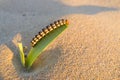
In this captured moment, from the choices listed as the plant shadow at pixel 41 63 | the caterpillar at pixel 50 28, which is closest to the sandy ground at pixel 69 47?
the plant shadow at pixel 41 63

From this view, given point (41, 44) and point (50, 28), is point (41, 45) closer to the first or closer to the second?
point (41, 44)

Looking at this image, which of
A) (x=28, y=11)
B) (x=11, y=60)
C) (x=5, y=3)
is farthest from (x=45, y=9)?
(x=11, y=60)

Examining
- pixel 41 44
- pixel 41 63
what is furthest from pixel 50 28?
pixel 41 63

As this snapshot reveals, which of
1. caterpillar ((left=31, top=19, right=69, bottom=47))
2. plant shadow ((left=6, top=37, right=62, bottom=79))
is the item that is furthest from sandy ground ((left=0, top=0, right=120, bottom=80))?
caterpillar ((left=31, top=19, right=69, bottom=47))

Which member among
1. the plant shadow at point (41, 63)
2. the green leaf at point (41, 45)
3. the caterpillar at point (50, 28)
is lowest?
the plant shadow at point (41, 63)

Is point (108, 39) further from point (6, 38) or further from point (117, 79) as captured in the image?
point (6, 38)

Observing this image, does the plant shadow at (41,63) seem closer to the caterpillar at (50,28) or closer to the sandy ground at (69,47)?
the sandy ground at (69,47)

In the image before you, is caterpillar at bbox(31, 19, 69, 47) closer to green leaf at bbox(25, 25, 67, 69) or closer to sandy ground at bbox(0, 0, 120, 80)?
green leaf at bbox(25, 25, 67, 69)
